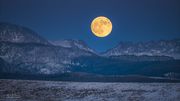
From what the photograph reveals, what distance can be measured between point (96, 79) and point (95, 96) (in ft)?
1.80

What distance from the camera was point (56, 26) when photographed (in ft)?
33.4

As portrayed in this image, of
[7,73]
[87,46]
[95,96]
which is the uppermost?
[87,46]

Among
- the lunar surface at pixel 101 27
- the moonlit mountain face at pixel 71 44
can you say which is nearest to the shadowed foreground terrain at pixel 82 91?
the moonlit mountain face at pixel 71 44

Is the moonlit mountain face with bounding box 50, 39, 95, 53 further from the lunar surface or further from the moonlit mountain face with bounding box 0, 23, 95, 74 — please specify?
the lunar surface

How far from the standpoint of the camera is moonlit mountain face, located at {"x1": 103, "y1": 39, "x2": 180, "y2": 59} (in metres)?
9.97

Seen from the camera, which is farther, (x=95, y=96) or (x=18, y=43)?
(x=18, y=43)

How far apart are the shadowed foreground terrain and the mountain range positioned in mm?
369

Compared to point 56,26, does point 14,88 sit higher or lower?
lower

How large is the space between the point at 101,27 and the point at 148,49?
1495mm

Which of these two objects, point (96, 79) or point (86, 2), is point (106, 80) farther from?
point (86, 2)

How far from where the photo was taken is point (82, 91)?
9.83 m

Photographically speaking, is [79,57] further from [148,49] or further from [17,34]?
[148,49]

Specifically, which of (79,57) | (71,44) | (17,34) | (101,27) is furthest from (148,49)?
(17,34)

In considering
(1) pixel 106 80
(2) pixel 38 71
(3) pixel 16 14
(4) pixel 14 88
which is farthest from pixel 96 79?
(3) pixel 16 14
